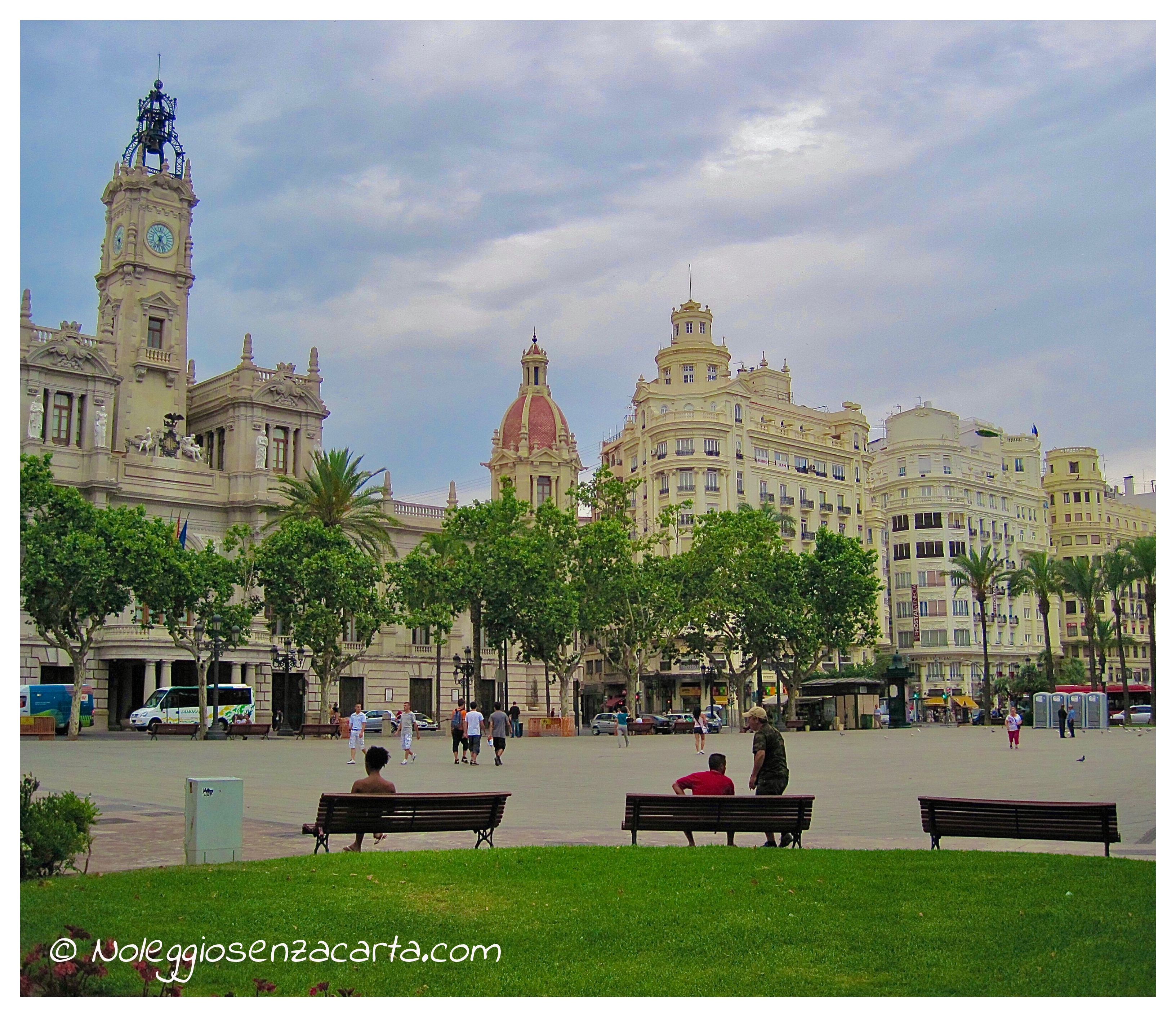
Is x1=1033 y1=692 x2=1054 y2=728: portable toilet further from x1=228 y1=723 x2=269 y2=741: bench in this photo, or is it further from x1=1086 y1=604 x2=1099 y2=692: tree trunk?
x1=228 y1=723 x2=269 y2=741: bench

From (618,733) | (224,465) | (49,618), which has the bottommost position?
(618,733)

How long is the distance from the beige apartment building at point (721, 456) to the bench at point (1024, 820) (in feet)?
241

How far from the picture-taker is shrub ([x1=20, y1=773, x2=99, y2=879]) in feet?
34.9

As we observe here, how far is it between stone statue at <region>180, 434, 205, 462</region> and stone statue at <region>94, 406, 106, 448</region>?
15.7ft

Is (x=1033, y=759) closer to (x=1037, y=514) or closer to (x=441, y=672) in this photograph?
(x=441, y=672)

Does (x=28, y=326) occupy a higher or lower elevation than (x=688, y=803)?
higher

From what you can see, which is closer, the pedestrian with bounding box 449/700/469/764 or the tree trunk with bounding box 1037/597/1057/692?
the pedestrian with bounding box 449/700/469/764

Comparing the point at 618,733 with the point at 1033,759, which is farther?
the point at 618,733

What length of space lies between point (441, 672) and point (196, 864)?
5995cm

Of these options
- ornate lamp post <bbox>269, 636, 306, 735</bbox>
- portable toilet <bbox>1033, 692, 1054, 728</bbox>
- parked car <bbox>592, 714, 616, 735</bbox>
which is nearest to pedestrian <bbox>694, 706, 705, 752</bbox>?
ornate lamp post <bbox>269, 636, 306, 735</bbox>

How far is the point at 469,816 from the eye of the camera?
12898mm

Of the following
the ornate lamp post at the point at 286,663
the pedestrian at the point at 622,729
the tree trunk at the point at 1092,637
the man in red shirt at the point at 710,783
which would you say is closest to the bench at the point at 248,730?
the ornate lamp post at the point at 286,663

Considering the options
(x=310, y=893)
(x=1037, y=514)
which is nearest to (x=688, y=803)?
(x=310, y=893)

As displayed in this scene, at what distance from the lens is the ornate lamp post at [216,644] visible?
47.0 m
